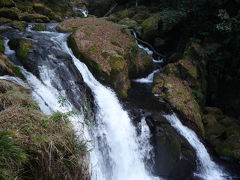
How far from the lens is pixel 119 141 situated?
9.30m

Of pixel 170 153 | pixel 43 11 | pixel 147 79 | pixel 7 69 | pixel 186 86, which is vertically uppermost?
pixel 7 69

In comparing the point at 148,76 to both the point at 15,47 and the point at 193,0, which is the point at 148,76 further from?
the point at 15,47

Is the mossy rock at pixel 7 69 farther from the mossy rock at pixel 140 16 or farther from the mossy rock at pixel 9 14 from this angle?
the mossy rock at pixel 140 16

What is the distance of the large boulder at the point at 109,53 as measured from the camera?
12133mm

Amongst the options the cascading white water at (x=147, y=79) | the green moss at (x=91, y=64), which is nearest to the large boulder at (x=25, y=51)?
the green moss at (x=91, y=64)

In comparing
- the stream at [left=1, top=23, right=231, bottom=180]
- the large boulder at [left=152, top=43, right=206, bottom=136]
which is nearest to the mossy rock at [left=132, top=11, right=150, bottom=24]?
the large boulder at [left=152, top=43, right=206, bottom=136]

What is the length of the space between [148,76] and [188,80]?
6.50 ft

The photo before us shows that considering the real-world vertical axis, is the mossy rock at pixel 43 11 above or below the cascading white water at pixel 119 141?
below

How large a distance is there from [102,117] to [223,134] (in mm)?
5293

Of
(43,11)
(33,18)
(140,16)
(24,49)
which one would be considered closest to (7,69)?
(24,49)

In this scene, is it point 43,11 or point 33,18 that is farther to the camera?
point 43,11

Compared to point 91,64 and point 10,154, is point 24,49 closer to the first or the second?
point 91,64

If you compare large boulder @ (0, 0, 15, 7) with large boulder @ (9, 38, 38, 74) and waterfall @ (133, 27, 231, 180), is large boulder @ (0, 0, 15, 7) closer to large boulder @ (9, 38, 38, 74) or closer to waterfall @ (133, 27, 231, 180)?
large boulder @ (9, 38, 38, 74)

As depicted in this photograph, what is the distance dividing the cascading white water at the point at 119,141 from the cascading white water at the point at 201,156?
2082 millimetres
